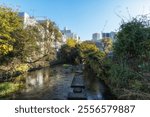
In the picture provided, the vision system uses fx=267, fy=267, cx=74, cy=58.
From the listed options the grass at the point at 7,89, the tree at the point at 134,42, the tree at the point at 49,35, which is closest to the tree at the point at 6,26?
the grass at the point at 7,89

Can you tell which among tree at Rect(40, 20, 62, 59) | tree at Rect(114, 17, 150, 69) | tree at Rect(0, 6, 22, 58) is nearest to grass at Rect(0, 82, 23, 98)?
tree at Rect(0, 6, 22, 58)

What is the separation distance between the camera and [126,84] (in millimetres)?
10227

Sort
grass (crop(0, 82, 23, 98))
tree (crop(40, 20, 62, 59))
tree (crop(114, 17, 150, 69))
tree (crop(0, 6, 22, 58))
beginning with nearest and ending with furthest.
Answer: tree (crop(114, 17, 150, 69)) → tree (crop(0, 6, 22, 58)) → grass (crop(0, 82, 23, 98)) → tree (crop(40, 20, 62, 59))

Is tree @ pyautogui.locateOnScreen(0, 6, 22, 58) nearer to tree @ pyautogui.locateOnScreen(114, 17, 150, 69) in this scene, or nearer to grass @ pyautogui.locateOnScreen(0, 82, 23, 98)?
grass @ pyautogui.locateOnScreen(0, 82, 23, 98)

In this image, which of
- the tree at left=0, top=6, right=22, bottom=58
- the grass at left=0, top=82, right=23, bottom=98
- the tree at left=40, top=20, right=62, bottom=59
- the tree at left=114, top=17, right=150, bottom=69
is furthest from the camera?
Answer: the tree at left=40, top=20, right=62, bottom=59

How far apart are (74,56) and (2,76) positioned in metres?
38.2

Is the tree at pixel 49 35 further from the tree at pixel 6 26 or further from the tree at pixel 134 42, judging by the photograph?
the tree at pixel 134 42

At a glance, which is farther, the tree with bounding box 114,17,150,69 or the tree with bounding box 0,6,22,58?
the tree with bounding box 0,6,22,58

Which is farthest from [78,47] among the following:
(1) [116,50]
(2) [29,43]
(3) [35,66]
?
(1) [116,50]

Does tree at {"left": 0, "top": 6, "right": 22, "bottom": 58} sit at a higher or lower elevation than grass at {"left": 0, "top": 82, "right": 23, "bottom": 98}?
higher

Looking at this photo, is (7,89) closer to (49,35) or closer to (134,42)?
(134,42)

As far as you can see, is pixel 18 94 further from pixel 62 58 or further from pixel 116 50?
pixel 62 58

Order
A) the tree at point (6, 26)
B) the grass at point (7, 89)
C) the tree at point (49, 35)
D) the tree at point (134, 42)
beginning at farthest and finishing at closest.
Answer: the tree at point (49, 35), the grass at point (7, 89), the tree at point (6, 26), the tree at point (134, 42)

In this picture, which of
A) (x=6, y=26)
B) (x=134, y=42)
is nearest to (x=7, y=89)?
(x=6, y=26)
